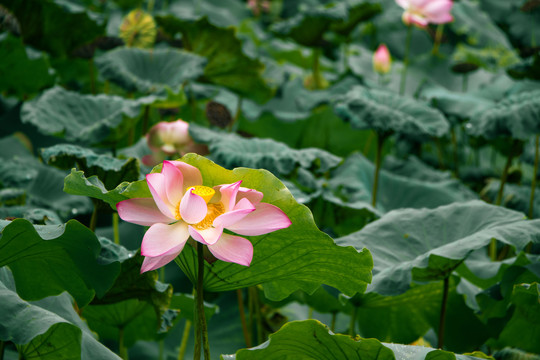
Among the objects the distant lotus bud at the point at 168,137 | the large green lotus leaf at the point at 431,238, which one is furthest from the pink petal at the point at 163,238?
the distant lotus bud at the point at 168,137

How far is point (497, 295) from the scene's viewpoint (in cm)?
114

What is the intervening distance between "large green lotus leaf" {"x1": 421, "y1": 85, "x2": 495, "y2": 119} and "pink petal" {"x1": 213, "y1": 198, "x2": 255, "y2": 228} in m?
1.36

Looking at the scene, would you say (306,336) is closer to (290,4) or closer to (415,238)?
(415,238)

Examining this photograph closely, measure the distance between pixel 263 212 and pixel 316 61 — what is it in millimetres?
1948

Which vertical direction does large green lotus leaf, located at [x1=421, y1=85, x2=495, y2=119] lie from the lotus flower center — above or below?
below

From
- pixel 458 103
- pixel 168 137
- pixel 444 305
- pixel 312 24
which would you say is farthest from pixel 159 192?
pixel 312 24

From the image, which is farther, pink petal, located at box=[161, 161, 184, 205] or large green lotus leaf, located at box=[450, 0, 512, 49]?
large green lotus leaf, located at box=[450, 0, 512, 49]

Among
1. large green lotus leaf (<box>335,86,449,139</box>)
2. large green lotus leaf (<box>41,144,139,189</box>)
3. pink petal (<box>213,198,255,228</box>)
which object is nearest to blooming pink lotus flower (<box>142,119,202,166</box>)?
large green lotus leaf (<box>41,144,139,189</box>)

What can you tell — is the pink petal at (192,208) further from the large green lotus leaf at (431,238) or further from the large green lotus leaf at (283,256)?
the large green lotus leaf at (431,238)

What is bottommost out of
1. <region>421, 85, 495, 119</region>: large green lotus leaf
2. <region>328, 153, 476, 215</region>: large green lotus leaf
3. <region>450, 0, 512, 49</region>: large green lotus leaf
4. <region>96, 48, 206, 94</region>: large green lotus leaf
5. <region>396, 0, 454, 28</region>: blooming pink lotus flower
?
<region>328, 153, 476, 215</region>: large green lotus leaf

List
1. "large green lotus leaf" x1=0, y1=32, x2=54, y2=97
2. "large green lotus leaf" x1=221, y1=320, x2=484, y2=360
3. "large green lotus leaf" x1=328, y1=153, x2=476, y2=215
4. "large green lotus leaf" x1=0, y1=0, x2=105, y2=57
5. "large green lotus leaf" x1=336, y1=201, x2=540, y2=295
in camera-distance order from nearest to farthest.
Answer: "large green lotus leaf" x1=221, y1=320, x2=484, y2=360 < "large green lotus leaf" x1=336, y1=201, x2=540, y2=295 < "large green lotus leaf" x1=328, y1=153, x2=476, y2=215 < "large green lotus leaf" x1=0, y1=32, x2=54, y2=97 < "large green lotus leaf" x1=0, y1=0, x2=105, y2=57

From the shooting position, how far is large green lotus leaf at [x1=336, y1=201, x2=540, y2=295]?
3.08ft

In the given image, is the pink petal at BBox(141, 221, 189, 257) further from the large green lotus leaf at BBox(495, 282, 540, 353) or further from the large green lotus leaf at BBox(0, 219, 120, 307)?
the large green lotus leaf at BBox(495, 282, 540, 353)

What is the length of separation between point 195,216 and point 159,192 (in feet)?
0.16
